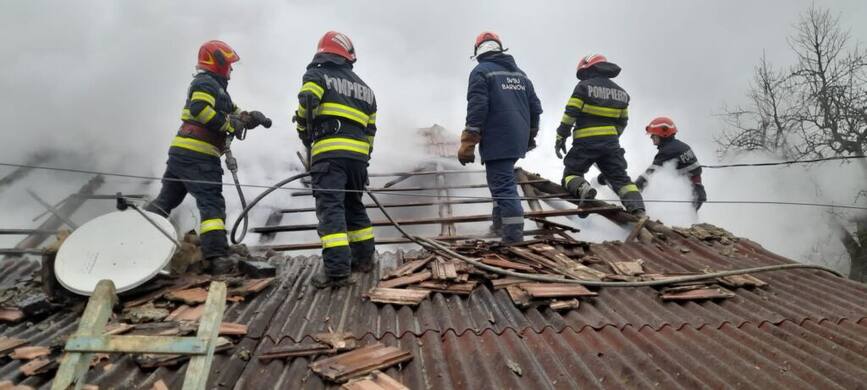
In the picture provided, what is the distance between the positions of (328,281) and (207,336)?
1612mm

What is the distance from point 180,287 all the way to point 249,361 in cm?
124

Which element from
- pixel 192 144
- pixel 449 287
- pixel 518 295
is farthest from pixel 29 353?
pixel 518 295

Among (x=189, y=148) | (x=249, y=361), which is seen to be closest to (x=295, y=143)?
(x=189, y=148)

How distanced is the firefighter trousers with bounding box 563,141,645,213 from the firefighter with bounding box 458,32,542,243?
117 cm

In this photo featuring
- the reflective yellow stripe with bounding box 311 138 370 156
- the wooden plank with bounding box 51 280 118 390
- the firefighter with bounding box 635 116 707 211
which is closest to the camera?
the wooden plank with bounding box 51 280 118 390

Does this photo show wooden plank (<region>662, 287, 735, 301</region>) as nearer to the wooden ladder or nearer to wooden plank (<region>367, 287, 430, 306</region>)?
wooden plank (<region>367, 287, 430, 306</region>)

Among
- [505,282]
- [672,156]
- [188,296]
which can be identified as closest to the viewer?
[188,296]

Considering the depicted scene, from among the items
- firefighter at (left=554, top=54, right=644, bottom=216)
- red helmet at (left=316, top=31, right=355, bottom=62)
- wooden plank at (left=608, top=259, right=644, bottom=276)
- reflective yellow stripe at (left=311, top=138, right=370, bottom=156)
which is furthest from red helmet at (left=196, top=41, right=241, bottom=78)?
wooden plank at (left=608, top=259, right=644, bottom=276)

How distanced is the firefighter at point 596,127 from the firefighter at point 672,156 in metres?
1.32

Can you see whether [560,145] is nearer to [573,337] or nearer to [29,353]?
[573,337]

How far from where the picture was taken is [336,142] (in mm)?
3234

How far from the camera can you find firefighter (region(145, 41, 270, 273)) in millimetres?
3447

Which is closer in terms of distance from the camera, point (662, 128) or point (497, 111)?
point (497, 111)

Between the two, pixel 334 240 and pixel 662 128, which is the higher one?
pixel 662 128
